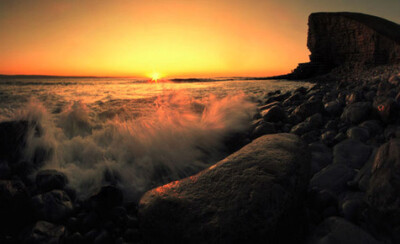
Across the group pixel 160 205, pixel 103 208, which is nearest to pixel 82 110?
pixel 103 208

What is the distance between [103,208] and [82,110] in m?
2.79

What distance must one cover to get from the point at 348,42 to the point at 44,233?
89.3ft

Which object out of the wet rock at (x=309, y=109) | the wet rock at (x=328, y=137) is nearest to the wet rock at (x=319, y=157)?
the wet rock at (x=328, y=137)

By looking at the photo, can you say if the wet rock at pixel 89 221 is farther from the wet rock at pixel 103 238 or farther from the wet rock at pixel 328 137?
the wet rock at pixel 328 137

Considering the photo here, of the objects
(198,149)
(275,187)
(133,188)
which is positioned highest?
(275,187)

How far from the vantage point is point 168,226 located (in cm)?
117

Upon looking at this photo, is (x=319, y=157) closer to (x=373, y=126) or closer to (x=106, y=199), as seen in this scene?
(x=373, y=126)

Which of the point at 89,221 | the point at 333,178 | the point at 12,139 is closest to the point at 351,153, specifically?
the point at 333,178

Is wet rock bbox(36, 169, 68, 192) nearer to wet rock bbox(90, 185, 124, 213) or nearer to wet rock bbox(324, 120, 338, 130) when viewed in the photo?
wet rock bbox(90, 185, 124, 213)

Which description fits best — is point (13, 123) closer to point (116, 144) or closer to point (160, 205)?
point (116, 144)

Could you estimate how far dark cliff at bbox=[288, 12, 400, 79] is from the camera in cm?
1678

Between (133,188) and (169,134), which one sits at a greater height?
(169,134)

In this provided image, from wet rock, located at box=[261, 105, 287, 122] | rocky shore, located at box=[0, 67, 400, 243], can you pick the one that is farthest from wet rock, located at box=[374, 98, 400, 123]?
wet rock, located at box=[261, 105, 287, 122]

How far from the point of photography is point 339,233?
1.10 m
